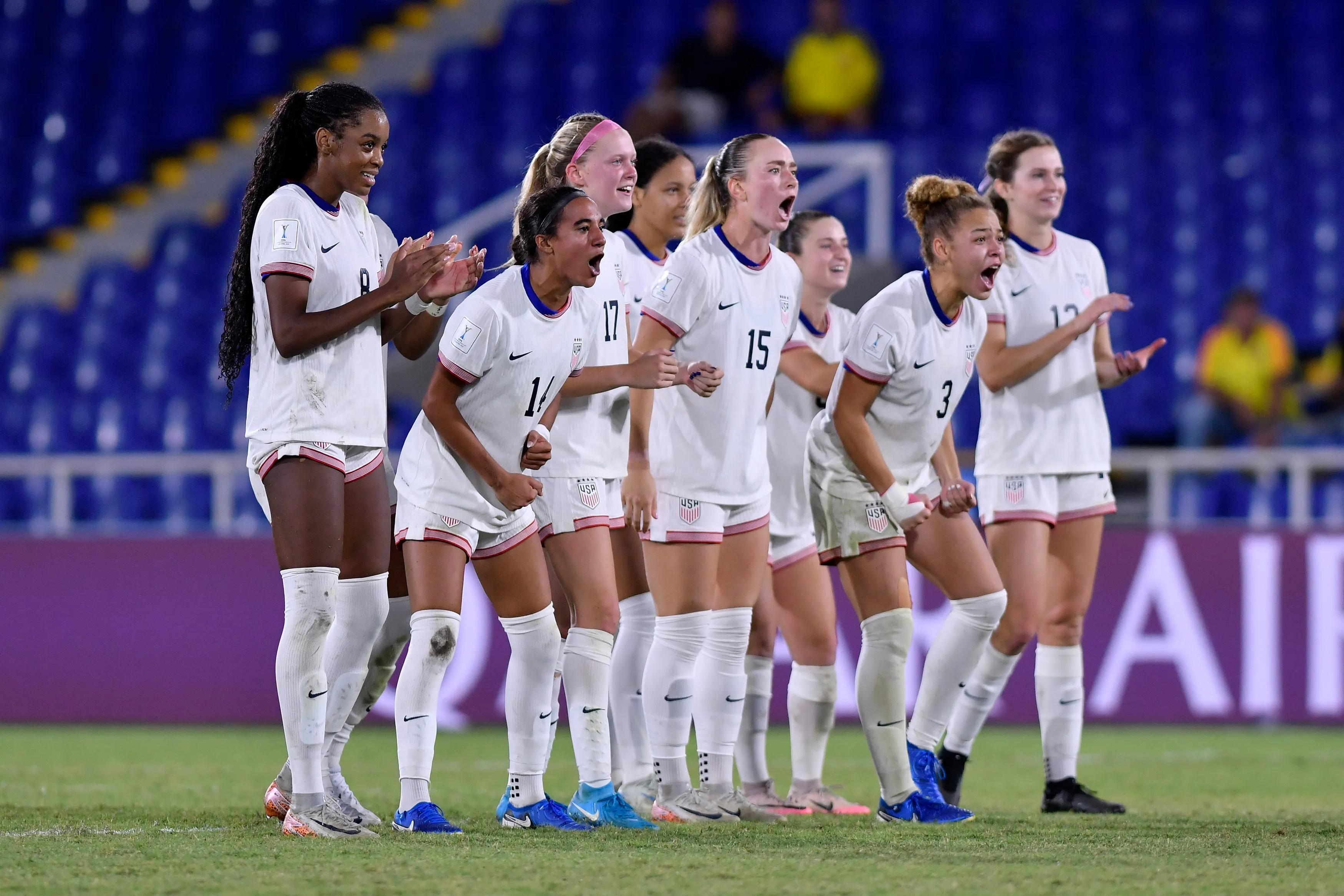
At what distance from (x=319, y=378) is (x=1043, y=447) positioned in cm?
264

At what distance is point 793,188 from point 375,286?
1.37 m

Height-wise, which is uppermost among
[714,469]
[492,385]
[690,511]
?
[492,385]

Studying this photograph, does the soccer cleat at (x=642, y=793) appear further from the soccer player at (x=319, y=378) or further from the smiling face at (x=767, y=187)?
the smiling face at (x=767, y=187)

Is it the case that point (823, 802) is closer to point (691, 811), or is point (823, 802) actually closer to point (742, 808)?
point (742, 808)

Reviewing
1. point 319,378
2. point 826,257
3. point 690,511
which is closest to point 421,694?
point 319,378

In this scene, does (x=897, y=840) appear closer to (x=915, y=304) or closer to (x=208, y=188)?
(x=915, y=304)

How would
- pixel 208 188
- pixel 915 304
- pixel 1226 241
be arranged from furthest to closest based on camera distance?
pixel 208 188, pixel 1226 241, pixel 915 304

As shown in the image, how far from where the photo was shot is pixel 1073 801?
20.3 ft

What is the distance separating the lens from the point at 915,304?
5.85 metres

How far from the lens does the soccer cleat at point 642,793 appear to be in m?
5.88

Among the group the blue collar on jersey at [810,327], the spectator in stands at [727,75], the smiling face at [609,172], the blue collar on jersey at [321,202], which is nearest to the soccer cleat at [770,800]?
the blue collar on jersey at [810,327]

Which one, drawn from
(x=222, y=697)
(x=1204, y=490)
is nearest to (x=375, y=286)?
(x=222, y=697)

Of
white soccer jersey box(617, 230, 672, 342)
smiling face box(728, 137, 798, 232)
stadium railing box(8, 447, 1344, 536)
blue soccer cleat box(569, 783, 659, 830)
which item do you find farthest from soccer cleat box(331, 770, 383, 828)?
stadium railing box(8, 447, 1344, 536)

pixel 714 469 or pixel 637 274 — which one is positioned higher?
pixel 637 274
